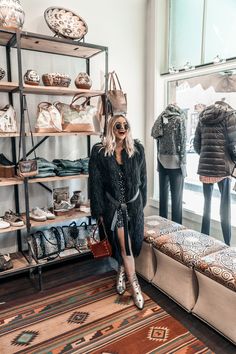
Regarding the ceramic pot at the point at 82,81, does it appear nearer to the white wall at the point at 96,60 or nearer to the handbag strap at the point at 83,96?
the handbag strap at the point at 83,96

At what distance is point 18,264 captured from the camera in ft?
8.78

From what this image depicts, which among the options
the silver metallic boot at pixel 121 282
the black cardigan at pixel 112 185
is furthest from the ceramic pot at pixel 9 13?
the silver metallic boot at pixel 121 282

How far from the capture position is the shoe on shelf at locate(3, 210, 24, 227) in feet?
8.48

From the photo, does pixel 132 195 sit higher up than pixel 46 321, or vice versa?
pixel 132 195

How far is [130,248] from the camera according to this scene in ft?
7.79

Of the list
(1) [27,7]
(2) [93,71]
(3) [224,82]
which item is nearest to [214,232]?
(3) [224,82]

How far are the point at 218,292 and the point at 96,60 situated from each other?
8.64 ft

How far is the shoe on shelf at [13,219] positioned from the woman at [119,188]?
725 mm

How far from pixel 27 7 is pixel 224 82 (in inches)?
82.1

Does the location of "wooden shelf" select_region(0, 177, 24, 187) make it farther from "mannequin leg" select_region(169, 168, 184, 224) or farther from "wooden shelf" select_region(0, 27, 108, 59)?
"mannequin leg" select_region(169, 168, 184, 224)

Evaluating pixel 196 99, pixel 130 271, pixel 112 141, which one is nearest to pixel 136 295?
pixel 130 271

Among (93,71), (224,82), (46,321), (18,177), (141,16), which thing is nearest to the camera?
(46,321)

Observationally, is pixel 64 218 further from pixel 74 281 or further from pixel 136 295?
pixel 136 295

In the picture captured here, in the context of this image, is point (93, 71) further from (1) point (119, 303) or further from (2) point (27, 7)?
(1) point (119, 303)
